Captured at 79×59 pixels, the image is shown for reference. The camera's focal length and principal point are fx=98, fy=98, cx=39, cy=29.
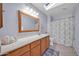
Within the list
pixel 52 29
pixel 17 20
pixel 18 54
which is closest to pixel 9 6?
pixel 17 20

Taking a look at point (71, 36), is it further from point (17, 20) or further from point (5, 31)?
point (5, 31)

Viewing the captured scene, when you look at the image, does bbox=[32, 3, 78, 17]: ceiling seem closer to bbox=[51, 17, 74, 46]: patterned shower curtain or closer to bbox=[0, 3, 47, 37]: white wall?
bbox=[51, 17, 74, 46]: patterned shower curtain

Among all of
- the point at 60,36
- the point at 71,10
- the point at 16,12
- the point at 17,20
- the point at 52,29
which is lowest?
the point at 60,36

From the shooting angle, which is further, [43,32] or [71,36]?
[43,32]

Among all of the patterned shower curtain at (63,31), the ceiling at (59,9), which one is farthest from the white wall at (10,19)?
the patterned shower curtain at (63,31)

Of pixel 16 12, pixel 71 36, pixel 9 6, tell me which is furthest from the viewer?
pixel 71 36

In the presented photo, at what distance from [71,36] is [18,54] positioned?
3281mm

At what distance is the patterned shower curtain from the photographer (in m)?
4.35

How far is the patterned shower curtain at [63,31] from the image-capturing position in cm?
435

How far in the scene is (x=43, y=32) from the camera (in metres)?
5.01

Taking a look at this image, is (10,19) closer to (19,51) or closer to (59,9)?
(19,51)

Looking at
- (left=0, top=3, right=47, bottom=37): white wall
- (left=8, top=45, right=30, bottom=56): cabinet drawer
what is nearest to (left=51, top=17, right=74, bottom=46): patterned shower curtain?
(left=0, top=3, right=47, bottom=37): white wall

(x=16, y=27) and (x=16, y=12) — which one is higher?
(x=16, y=12)

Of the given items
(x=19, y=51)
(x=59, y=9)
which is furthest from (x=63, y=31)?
(x=19, y=51)
